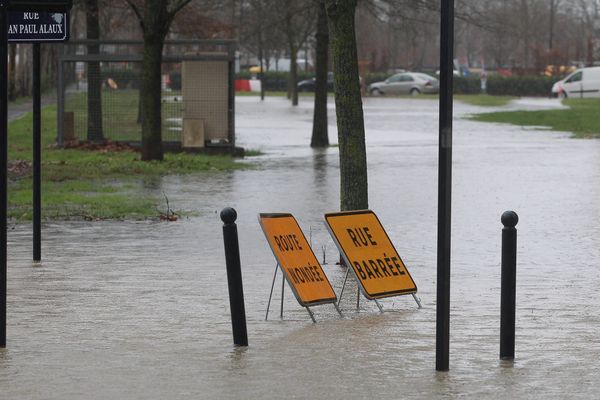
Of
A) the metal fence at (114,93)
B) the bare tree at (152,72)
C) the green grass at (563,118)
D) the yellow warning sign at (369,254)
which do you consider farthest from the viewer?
the green grass at (563,118)

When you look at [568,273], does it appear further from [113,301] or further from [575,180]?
[575,180]

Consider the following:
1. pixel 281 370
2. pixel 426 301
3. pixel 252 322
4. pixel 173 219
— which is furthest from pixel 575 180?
pixel 281 370

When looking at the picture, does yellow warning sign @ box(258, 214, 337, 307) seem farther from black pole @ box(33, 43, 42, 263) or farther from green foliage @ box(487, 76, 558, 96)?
green foliage @ box(487, 76, 558, 96)

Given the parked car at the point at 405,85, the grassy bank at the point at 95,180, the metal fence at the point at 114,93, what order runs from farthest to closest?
the parked car at the point at 405,85 < the metal fence at the point at 114,93 < the grassy bank at the point at 95,180

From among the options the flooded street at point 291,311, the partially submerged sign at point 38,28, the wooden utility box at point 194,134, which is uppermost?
the partially submerged sign at point 38,28

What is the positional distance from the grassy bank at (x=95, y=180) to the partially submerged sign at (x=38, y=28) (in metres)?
5.25

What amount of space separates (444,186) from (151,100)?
18429mm

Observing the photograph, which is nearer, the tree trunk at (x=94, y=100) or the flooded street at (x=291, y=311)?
the flooded street at (x=291, y=311)

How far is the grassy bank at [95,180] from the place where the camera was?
17562 mm

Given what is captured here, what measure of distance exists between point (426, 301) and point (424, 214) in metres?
6.87

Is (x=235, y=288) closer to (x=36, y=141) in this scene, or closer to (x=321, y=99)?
(x=36, y=141)

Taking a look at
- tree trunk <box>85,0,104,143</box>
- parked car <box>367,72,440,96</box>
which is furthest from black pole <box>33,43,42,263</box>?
parked car <box>367,72,440,96</box>

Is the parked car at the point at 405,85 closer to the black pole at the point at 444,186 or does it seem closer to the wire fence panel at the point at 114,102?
the wire fence panel at the point at 114,102

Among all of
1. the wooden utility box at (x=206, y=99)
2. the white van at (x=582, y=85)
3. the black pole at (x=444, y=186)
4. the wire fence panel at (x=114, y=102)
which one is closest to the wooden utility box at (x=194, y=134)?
the wooden utility box at (x=206, y=99)
